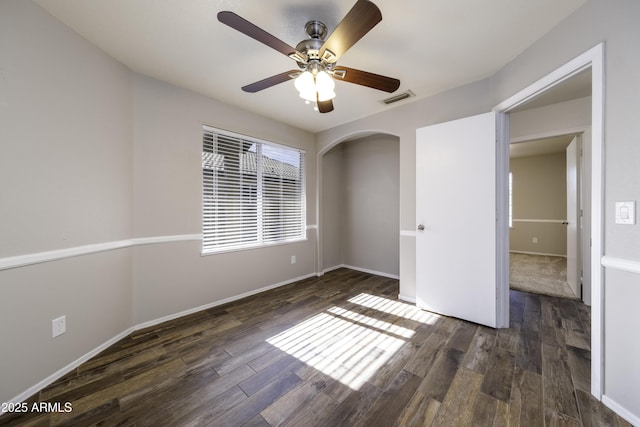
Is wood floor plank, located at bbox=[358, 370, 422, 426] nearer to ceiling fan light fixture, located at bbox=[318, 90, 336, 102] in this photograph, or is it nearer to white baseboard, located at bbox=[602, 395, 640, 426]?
white baseboard, located at bbox=[602, 395, 640, 426]

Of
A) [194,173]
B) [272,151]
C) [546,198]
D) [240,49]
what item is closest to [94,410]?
[194,173]

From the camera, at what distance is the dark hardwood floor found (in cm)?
136

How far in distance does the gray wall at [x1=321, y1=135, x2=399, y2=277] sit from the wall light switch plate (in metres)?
2.78

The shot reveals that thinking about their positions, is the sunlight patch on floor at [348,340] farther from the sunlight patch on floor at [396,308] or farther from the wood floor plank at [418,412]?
the wood floor plank at [418,412]

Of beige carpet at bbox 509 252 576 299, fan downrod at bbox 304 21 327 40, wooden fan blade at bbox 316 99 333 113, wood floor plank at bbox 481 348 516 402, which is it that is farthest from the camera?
beige carpet at bbox 509 252 576 299

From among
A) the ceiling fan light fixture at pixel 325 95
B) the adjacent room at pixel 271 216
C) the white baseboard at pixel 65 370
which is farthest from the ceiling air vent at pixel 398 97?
the white baseboard at pixel 65 370

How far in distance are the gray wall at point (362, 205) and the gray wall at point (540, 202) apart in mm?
4281

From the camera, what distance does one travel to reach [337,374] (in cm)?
171

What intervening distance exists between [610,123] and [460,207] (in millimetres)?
1222

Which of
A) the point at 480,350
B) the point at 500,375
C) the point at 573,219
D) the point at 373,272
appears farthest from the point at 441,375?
the point at 573,219

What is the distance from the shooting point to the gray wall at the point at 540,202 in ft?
18.2

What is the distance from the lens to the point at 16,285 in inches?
57.6

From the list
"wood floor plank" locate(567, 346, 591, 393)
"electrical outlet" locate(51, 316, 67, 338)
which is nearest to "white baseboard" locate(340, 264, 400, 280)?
"wood floor plank" locate(567, 346, 591, 393)

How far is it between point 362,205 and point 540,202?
487cm
